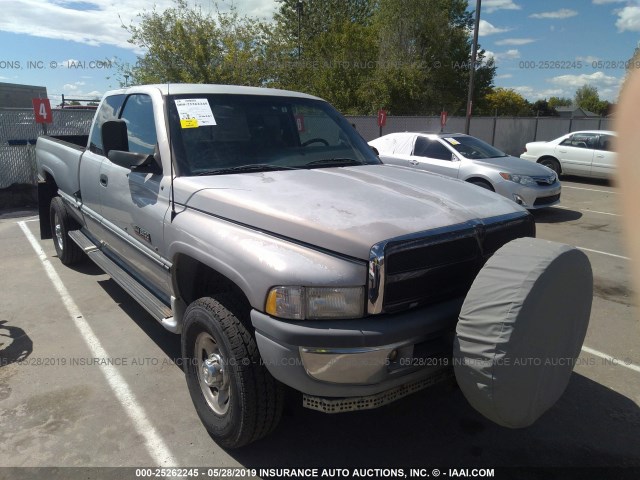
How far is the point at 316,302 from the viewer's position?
7.29ft

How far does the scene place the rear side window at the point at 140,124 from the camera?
3.56m

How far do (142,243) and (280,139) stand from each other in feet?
4.27

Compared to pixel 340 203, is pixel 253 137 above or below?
above

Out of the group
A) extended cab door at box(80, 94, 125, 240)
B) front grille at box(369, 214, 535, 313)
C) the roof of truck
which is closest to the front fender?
front grille at box(369, 214, 535, 313)

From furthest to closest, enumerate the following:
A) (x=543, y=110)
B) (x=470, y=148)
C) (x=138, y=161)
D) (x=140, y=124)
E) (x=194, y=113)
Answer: (x=543, y=110) → (x=470, y=148) → (x=140, y=124) → (x=194, y=113) → (x=138, y=161)

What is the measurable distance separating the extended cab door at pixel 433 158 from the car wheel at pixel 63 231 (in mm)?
6431

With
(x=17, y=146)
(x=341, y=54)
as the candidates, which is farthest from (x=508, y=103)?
(x=17, y=146)

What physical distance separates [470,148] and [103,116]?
24.3 feet

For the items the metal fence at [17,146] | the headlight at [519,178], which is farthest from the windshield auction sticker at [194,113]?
the metal fence at [17,146]

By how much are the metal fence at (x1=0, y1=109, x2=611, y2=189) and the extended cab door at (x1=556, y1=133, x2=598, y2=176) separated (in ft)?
14.3

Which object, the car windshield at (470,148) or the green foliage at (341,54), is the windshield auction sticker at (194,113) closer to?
the car windshield at (470,148)

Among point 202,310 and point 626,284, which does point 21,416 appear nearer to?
point 202,310

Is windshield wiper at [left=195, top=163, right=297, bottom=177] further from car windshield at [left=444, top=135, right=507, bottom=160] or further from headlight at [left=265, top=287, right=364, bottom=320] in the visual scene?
car windshield at [left=444, top=135, right=507, bottom=160]

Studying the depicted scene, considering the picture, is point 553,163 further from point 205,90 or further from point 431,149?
point 205,90
